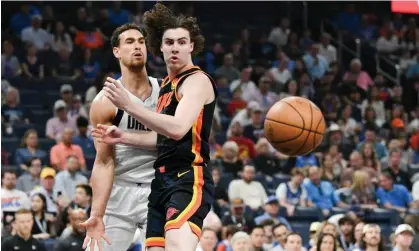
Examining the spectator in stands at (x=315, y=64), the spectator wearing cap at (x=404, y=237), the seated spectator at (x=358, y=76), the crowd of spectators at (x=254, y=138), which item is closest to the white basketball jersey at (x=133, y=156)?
the crowd of spectators at (x=254, y=138)

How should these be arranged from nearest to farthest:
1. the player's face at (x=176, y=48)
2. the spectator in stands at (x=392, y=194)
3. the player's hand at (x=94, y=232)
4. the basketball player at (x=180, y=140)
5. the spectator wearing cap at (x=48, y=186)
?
the basketball player at (x=180, y=140) → the player's face at (x=176, y=48) → the player's hand at (x=94, y=232) → the spectator wearing cap at (x=48, y=186) → the spectator in stands at (x=392, y=194)

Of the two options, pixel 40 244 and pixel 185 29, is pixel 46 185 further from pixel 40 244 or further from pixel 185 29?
pixel 185 29

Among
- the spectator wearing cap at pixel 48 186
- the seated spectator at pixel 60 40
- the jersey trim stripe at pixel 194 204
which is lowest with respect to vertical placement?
the spectator wearing cap at pixel 48 186

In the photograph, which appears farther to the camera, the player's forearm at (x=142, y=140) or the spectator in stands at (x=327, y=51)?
the spectator in stands at (x=327, y=51)

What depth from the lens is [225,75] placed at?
59.0ft

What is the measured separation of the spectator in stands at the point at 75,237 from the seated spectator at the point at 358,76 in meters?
9.40

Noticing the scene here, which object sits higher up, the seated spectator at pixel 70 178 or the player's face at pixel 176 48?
the player's face at pixel 176 48

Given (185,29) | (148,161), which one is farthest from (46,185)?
(185,29)

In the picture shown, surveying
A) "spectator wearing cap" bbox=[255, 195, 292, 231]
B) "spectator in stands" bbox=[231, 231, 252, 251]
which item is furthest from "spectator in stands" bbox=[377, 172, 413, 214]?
"spectator in stands" bbox=[231, 231, 252, 251]

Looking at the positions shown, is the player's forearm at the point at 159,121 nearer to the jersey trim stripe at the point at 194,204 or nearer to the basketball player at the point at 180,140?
the basketball player at the point at 180,140

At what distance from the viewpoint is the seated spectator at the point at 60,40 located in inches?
669

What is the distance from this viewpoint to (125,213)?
7082 mm

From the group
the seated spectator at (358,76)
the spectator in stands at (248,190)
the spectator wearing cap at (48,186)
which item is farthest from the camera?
the seated spectator at (358,76)

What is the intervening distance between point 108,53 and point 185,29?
10713 millimetres
